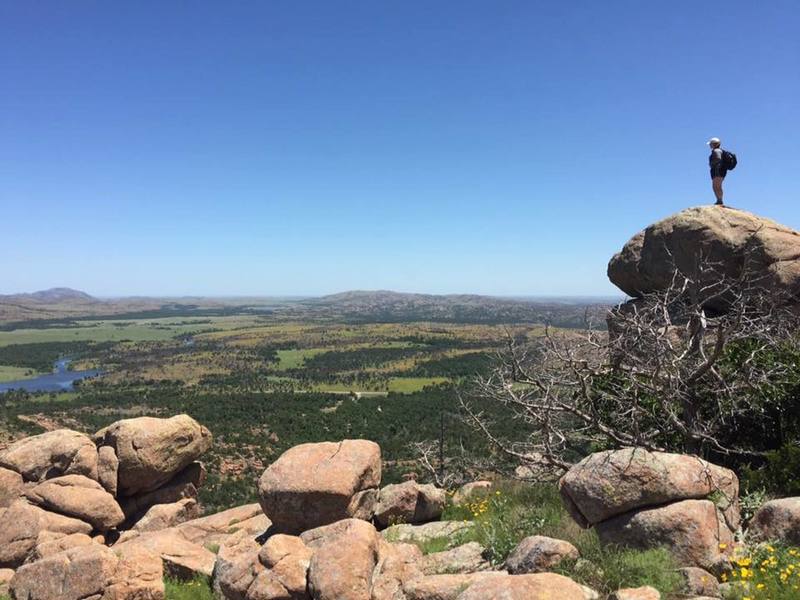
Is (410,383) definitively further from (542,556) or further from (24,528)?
(542,556)

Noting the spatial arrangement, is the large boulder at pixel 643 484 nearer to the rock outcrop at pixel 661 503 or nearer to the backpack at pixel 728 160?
the rock outcrop at pixel 661 503

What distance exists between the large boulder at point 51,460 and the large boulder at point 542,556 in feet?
52.6

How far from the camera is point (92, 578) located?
841cm

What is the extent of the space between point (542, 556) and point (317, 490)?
5.69 meters

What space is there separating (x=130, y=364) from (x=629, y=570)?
476 feet

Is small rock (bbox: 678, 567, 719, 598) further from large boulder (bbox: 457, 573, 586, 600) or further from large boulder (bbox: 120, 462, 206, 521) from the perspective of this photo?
large boulder (bbox: 120, 462, 206, 521)

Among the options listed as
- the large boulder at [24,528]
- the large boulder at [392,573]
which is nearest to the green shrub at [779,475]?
the large boulder at [392,573]

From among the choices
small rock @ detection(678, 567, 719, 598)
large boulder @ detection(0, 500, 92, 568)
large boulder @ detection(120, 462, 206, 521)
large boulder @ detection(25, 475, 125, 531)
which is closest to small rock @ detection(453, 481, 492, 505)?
small rock @ detection(678, 567, 719, 598)

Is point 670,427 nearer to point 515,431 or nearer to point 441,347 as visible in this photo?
point 515,431

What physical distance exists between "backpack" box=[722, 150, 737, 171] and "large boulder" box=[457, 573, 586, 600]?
1362 cm

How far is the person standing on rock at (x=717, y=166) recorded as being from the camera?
1480 cm

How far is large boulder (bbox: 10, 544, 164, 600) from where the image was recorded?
8.35 metres

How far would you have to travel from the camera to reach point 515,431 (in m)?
44.3

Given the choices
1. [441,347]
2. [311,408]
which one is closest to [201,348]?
[441,347]
